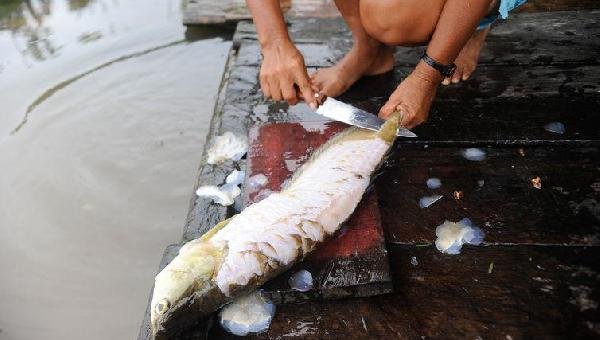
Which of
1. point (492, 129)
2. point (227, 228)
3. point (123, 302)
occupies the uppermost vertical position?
point (227, 228)

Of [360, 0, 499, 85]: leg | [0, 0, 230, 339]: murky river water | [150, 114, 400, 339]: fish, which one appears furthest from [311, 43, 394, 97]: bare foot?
[0, 0, 230, 339]: murky river water

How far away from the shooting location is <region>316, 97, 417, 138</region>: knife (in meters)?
2.19

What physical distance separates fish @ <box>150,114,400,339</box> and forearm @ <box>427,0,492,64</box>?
27.4 inches

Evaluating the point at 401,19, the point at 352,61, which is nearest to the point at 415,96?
the point at 401,19

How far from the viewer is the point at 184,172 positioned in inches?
126

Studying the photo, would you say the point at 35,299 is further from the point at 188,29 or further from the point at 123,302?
the point at 188,29

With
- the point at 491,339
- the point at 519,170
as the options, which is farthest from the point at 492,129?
the point at 491,339

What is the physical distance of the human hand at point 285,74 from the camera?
2199 millimetres

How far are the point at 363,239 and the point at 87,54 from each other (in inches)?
166

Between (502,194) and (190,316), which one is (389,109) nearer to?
(502,194)

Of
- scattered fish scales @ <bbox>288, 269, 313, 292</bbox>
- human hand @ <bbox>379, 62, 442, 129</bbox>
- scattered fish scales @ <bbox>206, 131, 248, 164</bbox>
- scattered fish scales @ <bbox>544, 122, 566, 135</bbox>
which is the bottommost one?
scattered fish scales @ <bbox>544, 122, 566, 135</bbox>

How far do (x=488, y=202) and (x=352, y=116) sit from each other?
0.77m

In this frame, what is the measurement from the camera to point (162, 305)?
4.52 ft

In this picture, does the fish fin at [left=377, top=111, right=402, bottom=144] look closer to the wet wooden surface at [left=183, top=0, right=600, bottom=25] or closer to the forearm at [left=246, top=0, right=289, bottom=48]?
the forearm at [left=246, top=0, right=289, bottom=48]
